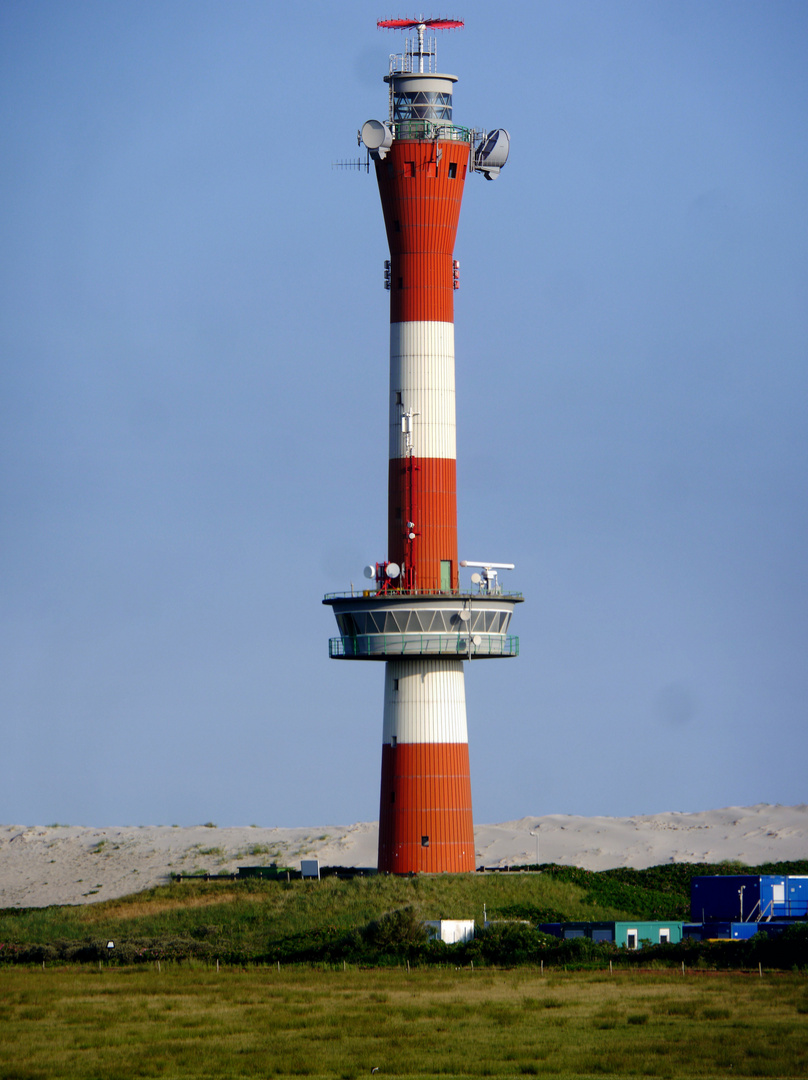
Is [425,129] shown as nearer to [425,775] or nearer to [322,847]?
[425,775]

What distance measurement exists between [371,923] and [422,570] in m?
15.9

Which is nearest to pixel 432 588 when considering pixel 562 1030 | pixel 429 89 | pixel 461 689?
pixel 461 689

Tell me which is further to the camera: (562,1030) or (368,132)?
(368,132)

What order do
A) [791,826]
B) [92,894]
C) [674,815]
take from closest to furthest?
[92,894] < [791,826] < [674,815]

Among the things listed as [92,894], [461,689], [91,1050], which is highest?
[461,689]

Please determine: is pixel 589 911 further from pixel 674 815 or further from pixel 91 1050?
pixel 674 815

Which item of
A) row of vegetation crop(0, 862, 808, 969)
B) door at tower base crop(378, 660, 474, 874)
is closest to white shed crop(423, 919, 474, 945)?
row of vegetation crop(0, 862, 808, 969)

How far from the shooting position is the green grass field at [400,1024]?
56.2 meters

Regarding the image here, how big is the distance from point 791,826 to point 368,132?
57.2 m

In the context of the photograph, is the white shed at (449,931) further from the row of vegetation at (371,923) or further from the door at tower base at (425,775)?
the door at tower base at (425,775)

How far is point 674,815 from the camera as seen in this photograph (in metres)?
133

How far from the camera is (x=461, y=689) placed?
8762 cm

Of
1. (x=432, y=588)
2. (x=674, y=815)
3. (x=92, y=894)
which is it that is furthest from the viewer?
(x=674, y=815)

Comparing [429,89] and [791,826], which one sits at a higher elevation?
[429,89]
